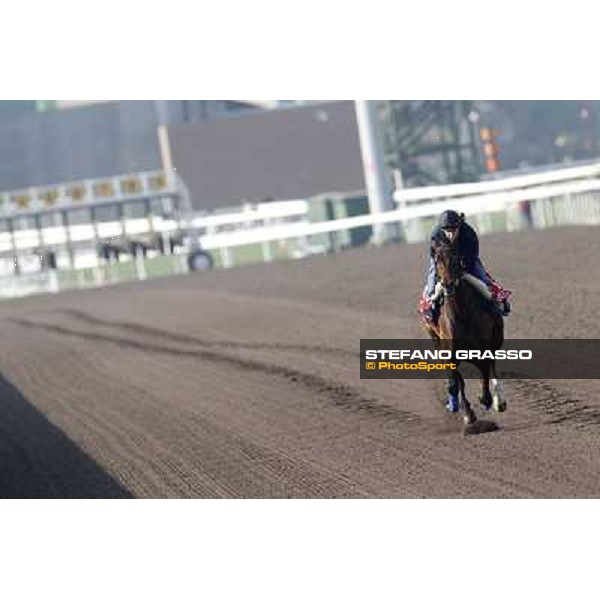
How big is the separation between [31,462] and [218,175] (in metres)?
2.36

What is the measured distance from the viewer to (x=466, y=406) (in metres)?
13.2

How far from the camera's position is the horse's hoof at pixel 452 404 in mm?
13219

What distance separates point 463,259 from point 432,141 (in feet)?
10.4

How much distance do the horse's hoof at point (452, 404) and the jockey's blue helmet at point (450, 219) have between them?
3.59 feet

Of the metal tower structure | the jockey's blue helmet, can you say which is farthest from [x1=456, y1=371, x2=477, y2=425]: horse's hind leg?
the metal tower structure

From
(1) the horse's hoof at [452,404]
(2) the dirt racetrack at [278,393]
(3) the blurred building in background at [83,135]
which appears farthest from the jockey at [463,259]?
(3) the blurred building in background at [83,135]

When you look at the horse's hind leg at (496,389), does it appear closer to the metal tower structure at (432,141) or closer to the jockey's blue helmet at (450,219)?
the jockey's blue helmet at (450,219)

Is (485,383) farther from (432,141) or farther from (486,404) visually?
(432,141)

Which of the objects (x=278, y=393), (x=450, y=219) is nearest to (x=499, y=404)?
(x=450, y=219)

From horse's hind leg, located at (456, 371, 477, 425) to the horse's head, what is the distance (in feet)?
1.79

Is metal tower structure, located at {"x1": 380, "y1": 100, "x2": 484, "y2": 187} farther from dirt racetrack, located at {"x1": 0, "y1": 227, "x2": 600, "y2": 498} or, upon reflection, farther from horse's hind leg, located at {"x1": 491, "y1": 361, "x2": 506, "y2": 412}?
horse's hind leg, located at {"x1": 491, "y1": 361, "x2": 506, "y2": 412}

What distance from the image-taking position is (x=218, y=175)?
1427 cm
